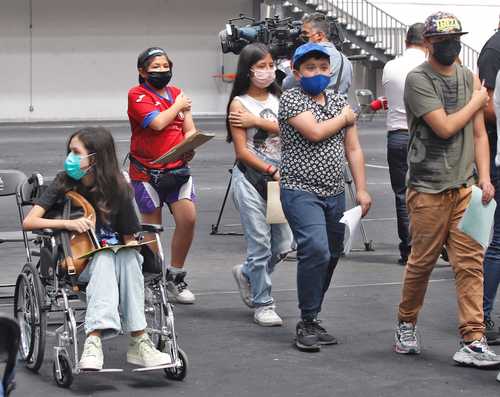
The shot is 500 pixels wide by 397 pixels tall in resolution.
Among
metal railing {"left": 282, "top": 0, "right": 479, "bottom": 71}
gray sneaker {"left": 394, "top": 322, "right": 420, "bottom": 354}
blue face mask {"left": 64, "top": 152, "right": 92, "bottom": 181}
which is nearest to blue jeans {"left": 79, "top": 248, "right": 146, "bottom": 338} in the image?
blue face mask {"left": 64, "top": 152, "right": 92, "bottom": 181}

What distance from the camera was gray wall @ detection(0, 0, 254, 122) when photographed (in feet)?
124

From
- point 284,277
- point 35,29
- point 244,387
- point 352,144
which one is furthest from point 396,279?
point 35,29

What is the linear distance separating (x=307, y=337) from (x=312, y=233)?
2.01 feet

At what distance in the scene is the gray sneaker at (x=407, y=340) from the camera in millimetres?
7185

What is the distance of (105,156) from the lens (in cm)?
690

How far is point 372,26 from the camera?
3759cm

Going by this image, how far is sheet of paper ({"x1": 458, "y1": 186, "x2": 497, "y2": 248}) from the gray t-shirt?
15 centimetres

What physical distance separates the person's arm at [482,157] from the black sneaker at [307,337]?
131 centimetres

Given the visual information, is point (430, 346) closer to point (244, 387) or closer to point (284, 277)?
point (244, 387)

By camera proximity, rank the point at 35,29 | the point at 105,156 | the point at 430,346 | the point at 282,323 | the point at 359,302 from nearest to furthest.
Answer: the point at 105,156, the point at 430,346, the point at 282,323, the point at 359,302, the point at 35,29

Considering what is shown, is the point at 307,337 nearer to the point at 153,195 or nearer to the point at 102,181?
the point at 102,181

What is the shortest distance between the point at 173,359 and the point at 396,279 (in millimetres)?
3600

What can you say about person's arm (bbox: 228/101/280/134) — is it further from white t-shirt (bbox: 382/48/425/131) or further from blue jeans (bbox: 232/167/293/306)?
white t-shirt (bbox: 382/48/425/131)

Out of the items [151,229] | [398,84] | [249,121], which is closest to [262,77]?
[249,121]
